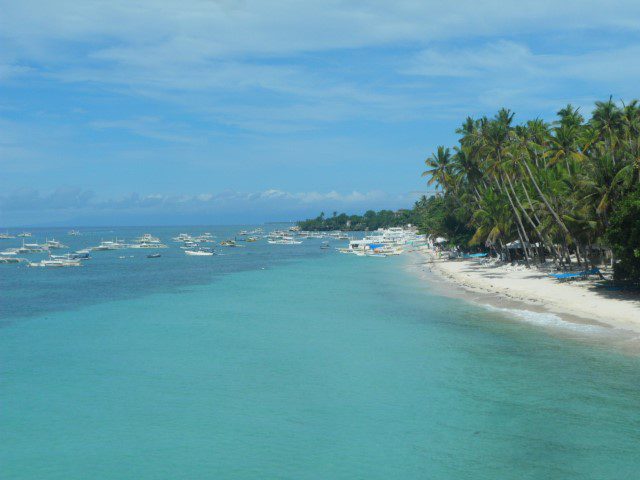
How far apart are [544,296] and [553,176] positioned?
1567 centimetres

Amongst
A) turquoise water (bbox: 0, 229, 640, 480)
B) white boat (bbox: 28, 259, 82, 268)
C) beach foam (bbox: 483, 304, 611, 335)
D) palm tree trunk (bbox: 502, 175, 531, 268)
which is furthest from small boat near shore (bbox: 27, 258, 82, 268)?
beach foam (bbox: 483, 304, 611, 335)

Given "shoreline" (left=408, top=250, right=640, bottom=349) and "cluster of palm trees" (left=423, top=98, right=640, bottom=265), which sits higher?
"cluster of palm trees" (left=423, top=98, right=640, bottom=265)

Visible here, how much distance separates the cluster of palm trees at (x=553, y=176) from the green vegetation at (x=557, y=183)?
0.24 feet

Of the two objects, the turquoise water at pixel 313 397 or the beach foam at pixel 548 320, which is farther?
the beach foam at pixel 548 320

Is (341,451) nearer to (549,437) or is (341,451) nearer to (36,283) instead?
(549,437)

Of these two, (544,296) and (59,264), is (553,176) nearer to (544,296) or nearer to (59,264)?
(544,296)

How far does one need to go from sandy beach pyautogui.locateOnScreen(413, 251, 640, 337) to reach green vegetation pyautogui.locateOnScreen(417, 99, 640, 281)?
2049 millimetres

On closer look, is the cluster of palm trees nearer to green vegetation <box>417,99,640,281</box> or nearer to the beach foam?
green vegetation <box>417,99,640,281</box>

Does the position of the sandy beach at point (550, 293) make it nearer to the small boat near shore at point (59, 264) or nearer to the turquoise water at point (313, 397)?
the turquoise water at point (313, 397)

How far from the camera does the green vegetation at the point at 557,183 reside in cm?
3347

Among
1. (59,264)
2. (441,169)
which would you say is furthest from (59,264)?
(441,169)

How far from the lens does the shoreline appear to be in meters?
29.0

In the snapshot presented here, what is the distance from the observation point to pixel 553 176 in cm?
4981

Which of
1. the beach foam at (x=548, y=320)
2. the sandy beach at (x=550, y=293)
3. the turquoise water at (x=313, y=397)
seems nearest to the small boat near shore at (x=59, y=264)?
the turquoise water at (x=313, y=397)
